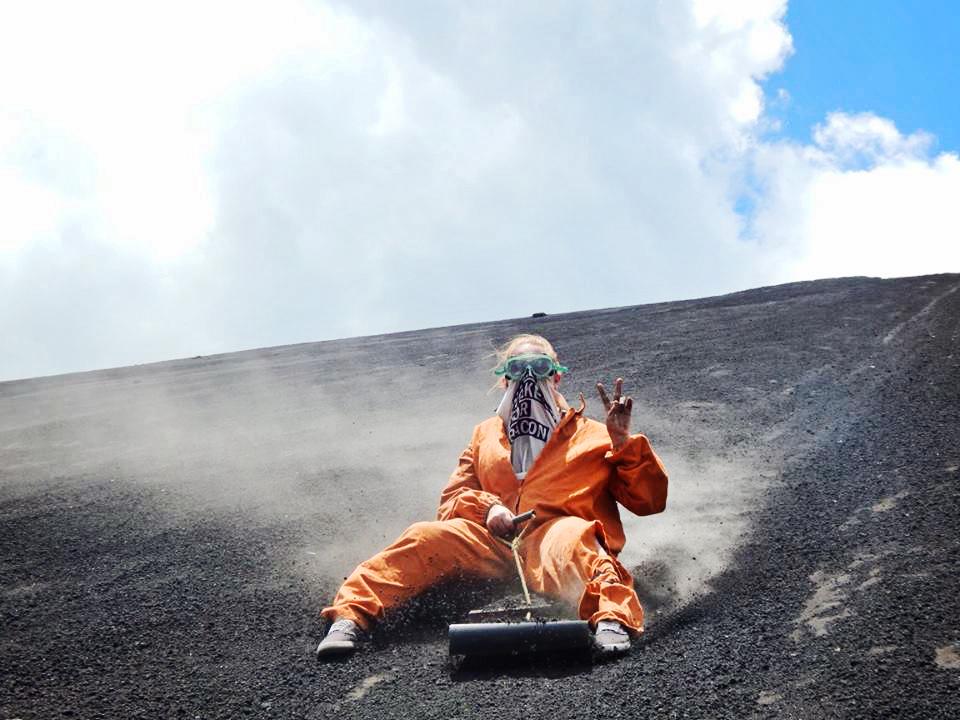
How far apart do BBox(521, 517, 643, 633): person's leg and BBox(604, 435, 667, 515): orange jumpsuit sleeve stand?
0.89 ft

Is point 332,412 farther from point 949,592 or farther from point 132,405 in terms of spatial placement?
point 949,592

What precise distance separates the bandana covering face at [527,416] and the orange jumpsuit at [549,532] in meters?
0.08

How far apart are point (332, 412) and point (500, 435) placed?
4970 millimetres

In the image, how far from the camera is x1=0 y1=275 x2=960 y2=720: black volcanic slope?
2840mm

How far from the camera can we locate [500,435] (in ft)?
14.0

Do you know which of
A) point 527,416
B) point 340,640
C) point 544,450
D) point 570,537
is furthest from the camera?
point 527,416

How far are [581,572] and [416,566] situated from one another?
0.78 m

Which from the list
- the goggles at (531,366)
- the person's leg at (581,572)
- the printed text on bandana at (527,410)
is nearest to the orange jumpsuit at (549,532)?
the person's leg at (581,572)

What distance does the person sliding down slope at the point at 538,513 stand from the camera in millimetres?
3346

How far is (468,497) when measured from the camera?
13.2 feet

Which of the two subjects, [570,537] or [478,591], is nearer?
[570,537]

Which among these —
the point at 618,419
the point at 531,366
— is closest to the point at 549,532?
the point at 618,419

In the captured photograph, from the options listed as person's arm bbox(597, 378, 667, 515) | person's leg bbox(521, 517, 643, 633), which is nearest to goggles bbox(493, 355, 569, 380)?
person's arm bbox(597, 378, 667, 515)

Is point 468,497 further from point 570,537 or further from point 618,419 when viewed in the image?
point 618,419
